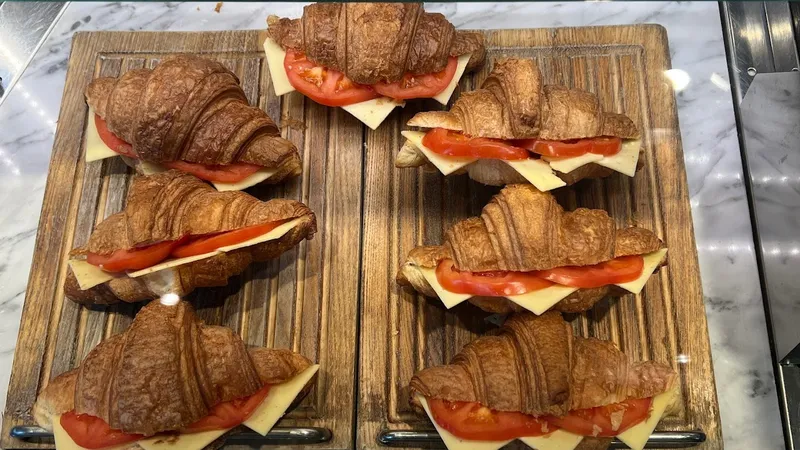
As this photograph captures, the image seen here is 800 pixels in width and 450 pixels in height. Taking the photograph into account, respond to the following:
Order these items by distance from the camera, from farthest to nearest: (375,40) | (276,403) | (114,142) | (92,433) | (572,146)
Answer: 1. (114,142)
2. (375,40)
3. (572,146)
4. (276,403)
5. (92,433)

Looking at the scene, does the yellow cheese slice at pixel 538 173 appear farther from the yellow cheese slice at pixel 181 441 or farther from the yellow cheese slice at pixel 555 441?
the yellow cheese slice at pixel 181 441

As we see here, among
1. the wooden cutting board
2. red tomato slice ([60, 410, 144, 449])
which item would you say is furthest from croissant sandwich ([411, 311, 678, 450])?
red tomato slice ([60, 410, 144, 449])

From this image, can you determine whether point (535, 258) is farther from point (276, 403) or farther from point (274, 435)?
point (274, 435)

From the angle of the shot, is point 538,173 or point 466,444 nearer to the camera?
point 466,444

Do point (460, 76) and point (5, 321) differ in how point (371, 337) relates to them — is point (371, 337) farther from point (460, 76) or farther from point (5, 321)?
point (5, 321)

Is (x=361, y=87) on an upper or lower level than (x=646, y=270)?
upper

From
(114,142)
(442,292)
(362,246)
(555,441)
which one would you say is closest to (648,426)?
(555,441)
